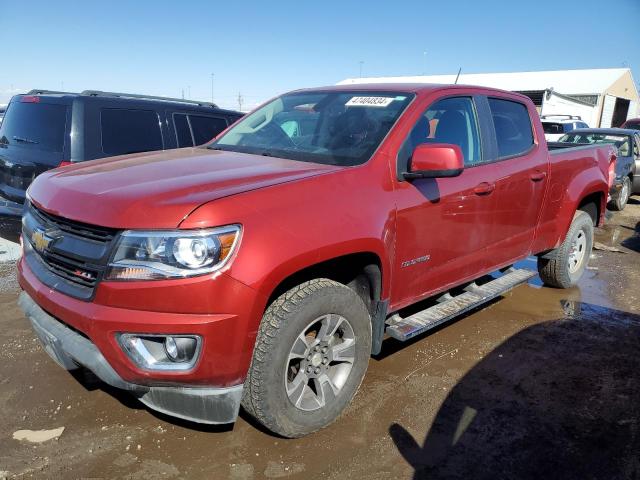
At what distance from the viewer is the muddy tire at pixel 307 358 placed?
245 centimetres

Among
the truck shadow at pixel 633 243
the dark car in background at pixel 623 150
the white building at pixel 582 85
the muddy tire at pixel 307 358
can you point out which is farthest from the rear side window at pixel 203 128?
the white building at pixel 582 85

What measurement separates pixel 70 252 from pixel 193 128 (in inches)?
171

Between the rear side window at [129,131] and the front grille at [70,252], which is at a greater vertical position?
the rear side window at [129,131]

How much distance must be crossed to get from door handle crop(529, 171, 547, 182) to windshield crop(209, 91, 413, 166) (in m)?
1.47

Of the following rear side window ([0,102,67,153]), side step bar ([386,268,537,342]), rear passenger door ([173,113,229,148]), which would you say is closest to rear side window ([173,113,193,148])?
rear passenger door ([173,113,229,148])

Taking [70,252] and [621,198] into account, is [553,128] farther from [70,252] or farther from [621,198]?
[70,252]

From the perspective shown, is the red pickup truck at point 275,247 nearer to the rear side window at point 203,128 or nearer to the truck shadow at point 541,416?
the truck shadow at point 541,416

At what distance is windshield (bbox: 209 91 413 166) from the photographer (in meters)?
3.17

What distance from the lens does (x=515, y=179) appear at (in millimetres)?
4016

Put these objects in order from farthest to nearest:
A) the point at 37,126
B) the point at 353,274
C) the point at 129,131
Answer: the point at 129,131, the point at 37,126, the point at 353,274

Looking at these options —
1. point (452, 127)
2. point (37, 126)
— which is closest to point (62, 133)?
point (37, 126)

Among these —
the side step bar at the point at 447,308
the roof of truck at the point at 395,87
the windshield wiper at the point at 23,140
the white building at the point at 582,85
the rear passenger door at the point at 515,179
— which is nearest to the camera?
the side step bar at the point at 447,308

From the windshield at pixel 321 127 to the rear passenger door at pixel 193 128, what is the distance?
95.6 inches

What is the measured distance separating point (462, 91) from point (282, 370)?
97.7 inches
